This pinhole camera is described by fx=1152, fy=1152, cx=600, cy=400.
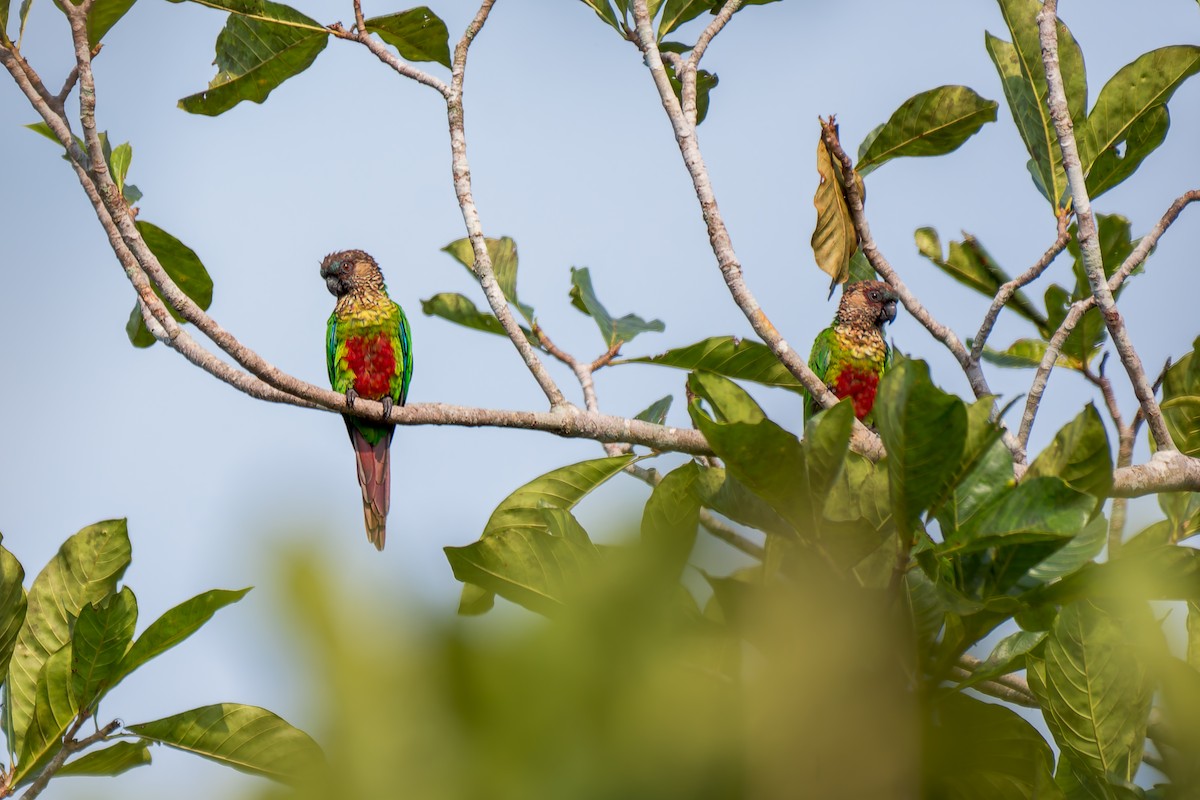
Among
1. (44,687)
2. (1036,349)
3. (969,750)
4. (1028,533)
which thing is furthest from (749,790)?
(1036,349)

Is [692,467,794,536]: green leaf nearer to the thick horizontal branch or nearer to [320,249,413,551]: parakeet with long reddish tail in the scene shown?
the thick horizontal branch

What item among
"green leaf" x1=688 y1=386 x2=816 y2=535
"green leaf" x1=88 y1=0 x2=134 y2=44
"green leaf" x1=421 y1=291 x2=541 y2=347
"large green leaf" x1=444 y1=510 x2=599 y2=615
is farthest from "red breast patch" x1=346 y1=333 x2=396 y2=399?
"green leaf" x1=688 y1=386 x2=816 y2=535

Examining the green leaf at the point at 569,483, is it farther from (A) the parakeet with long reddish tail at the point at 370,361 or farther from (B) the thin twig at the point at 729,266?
(A) the parakeet with long reddish tail at the point at 370,361

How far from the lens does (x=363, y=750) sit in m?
0.62

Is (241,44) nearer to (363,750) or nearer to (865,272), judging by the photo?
(865,272)

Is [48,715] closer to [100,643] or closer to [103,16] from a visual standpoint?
[100,643]

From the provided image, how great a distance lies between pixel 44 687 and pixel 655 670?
8.06ft

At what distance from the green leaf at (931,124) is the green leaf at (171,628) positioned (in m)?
2.44

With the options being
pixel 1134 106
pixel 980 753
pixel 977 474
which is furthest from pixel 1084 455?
pixel 1134 106

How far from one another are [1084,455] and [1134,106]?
2033mm

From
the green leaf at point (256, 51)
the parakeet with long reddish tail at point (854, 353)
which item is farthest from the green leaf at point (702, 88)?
the parakeet with long reddish tail at point (854, 353)

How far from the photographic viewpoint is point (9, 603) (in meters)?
2.80

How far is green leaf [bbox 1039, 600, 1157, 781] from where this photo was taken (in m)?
1.87

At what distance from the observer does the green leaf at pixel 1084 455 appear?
177 cm
